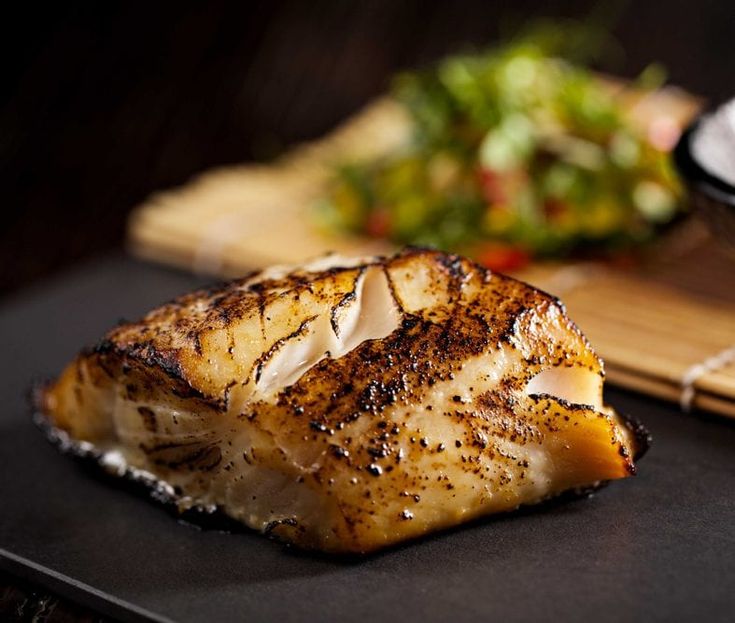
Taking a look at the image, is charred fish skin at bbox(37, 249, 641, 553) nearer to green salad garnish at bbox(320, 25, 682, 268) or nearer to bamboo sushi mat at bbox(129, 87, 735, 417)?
bamboo sushi mat at bbox(129, 87, 735, 417)

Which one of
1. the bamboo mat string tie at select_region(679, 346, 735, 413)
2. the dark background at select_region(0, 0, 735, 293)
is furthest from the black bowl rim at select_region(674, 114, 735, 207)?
the dark background at select_region(0, 0, 735, 293)

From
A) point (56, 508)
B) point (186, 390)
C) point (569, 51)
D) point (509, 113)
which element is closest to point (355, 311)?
point (186, 390)

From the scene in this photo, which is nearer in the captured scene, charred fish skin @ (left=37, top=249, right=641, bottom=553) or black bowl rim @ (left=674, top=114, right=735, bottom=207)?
charred fish skin @ (left=37, top=249, right=641, bottom=553)

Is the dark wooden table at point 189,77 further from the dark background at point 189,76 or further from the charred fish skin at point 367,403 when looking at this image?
the charred fish skin at point 367,403

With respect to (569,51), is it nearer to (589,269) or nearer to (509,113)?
(509,113)

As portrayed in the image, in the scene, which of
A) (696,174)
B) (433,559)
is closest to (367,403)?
(433,559)

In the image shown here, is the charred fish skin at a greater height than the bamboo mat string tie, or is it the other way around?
the bamboo mat string tie
